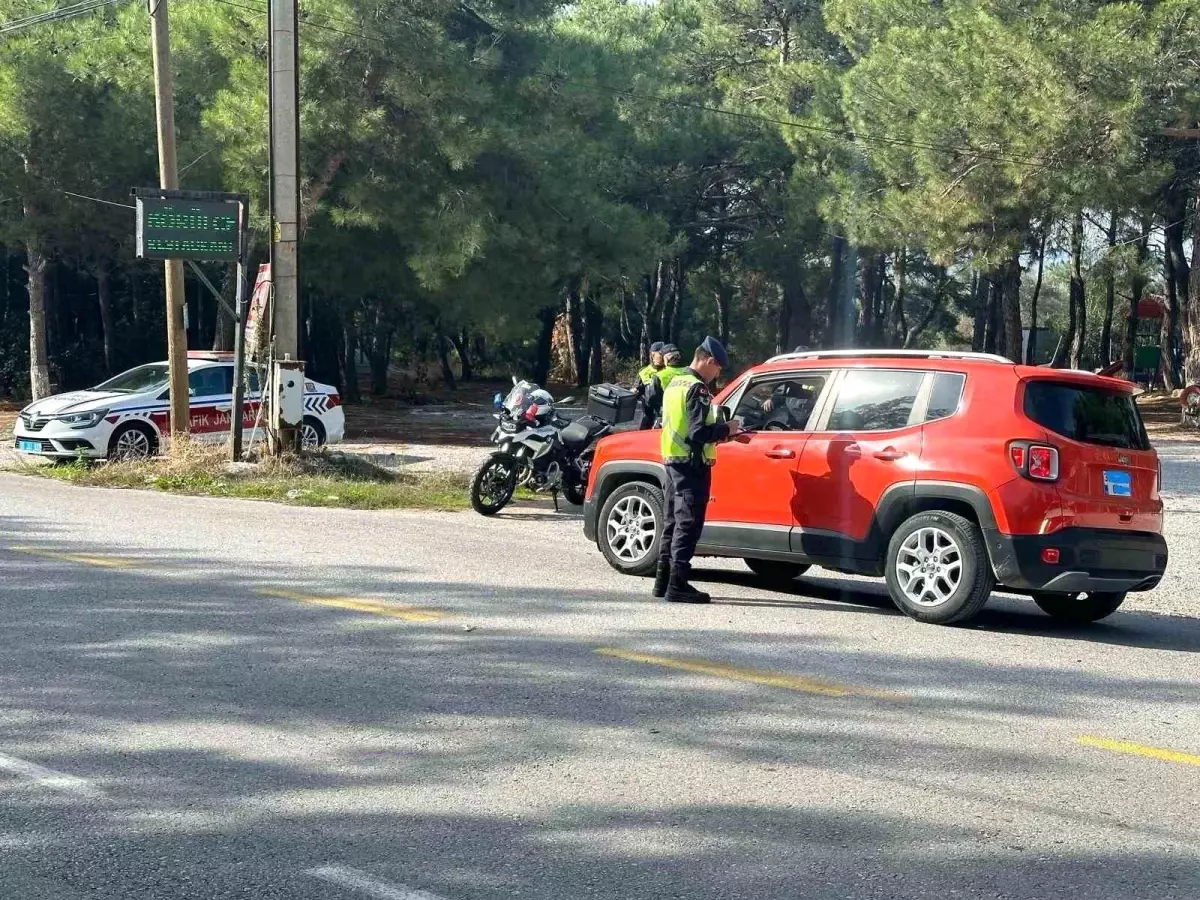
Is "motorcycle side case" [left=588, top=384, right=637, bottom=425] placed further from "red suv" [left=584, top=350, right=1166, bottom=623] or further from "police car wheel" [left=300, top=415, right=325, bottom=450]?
"police car wheel" [left=300, top=415, right=325, bottom=450]

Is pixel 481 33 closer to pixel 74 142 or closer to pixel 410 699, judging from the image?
pixel 74 142

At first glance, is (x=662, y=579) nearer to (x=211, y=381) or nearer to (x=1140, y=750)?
(x=1140, y=750)

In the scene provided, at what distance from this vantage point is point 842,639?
8.75 meters

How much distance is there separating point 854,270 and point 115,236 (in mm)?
27530

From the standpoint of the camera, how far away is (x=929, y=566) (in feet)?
30.6

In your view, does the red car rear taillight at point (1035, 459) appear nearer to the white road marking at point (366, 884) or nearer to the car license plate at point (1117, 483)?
the car license plate at point (1117, 483)

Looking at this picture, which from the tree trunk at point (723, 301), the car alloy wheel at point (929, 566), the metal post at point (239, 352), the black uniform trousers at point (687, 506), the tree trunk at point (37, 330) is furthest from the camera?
the tree trunk at point (723, 301)

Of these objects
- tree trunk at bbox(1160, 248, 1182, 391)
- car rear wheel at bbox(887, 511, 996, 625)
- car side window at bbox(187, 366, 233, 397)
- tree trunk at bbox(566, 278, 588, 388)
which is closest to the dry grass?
car side window at bbox(187, 366, 233, 397)

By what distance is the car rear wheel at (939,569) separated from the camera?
9062 mm

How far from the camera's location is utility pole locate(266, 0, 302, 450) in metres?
17.7

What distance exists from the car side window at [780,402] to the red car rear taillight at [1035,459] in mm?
1677

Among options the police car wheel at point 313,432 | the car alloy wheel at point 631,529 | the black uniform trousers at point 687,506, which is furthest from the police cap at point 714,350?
the police car wheel at point 313,432

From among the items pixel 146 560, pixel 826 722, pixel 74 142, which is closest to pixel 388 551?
pixel 146 560

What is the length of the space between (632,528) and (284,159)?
881 centimetres
